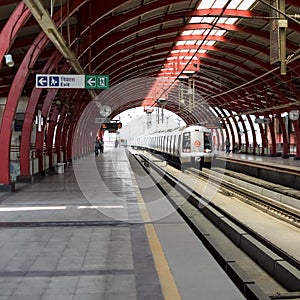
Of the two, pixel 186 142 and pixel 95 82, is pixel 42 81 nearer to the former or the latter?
pixel 95 82

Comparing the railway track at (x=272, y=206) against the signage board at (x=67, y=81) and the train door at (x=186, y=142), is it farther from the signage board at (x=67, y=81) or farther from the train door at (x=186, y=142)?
the train door at (x=186, y=142)

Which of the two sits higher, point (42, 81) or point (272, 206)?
point (42, 81)

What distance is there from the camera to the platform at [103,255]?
5.22 m

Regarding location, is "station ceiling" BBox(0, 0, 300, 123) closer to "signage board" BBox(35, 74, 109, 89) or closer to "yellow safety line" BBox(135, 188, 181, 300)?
"signage board" BBox(35, 74, 109, 89)

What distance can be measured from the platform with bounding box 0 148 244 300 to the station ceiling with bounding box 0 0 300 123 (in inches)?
161

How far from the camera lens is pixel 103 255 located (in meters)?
6.82

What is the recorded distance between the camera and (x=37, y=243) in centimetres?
762

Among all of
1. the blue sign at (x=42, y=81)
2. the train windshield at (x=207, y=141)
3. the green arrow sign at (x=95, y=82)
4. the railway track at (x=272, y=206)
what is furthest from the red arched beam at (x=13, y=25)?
the train windshield at (x=207, y=141)

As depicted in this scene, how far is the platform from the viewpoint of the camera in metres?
5.22

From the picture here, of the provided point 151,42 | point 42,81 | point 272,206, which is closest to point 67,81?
point 42,81

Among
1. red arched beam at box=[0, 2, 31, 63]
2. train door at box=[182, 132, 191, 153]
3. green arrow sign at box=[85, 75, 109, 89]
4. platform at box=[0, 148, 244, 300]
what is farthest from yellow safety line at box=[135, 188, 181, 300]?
train door at box=[182, 132, 191, 153]

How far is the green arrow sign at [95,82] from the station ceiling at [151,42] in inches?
26.1

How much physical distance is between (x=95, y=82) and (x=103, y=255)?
7.86m

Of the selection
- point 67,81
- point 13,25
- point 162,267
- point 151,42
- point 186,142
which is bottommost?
point 162,267
